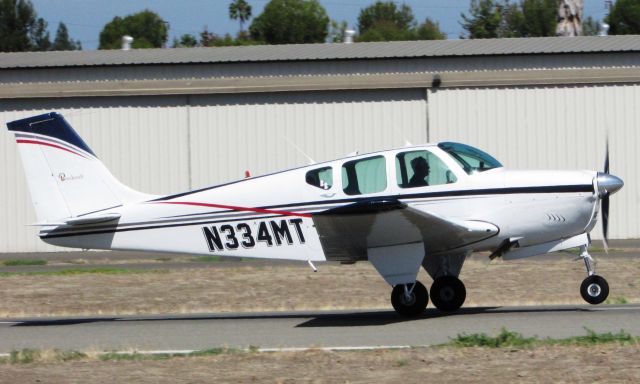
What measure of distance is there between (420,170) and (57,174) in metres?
4.96

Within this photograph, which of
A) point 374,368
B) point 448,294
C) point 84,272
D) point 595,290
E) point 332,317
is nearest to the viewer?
point 374,368

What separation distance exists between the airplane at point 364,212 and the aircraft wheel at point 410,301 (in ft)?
0.05

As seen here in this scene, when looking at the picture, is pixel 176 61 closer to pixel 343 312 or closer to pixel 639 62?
pixel 639 62

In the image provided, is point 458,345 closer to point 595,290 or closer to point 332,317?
point 595,290

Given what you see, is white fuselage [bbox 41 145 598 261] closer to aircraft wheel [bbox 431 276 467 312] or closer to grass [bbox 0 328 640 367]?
aircraft wheel [bbox 431 276 467 312]

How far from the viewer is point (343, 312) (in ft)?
49.7

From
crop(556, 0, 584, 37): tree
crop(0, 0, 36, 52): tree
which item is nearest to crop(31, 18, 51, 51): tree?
crop(0, 0, 36, 52): tree

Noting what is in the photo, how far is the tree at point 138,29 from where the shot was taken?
120 meters

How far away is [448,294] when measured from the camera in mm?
14023

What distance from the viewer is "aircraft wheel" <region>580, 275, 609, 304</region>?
13.2 m

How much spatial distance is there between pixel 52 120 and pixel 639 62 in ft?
58.1

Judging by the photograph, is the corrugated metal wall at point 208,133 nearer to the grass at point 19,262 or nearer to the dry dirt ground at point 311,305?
the grass at point 19,262

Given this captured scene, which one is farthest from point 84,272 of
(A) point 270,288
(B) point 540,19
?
(B) point 540,19

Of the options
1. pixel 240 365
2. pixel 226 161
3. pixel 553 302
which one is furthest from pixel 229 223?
pixel 226 161
